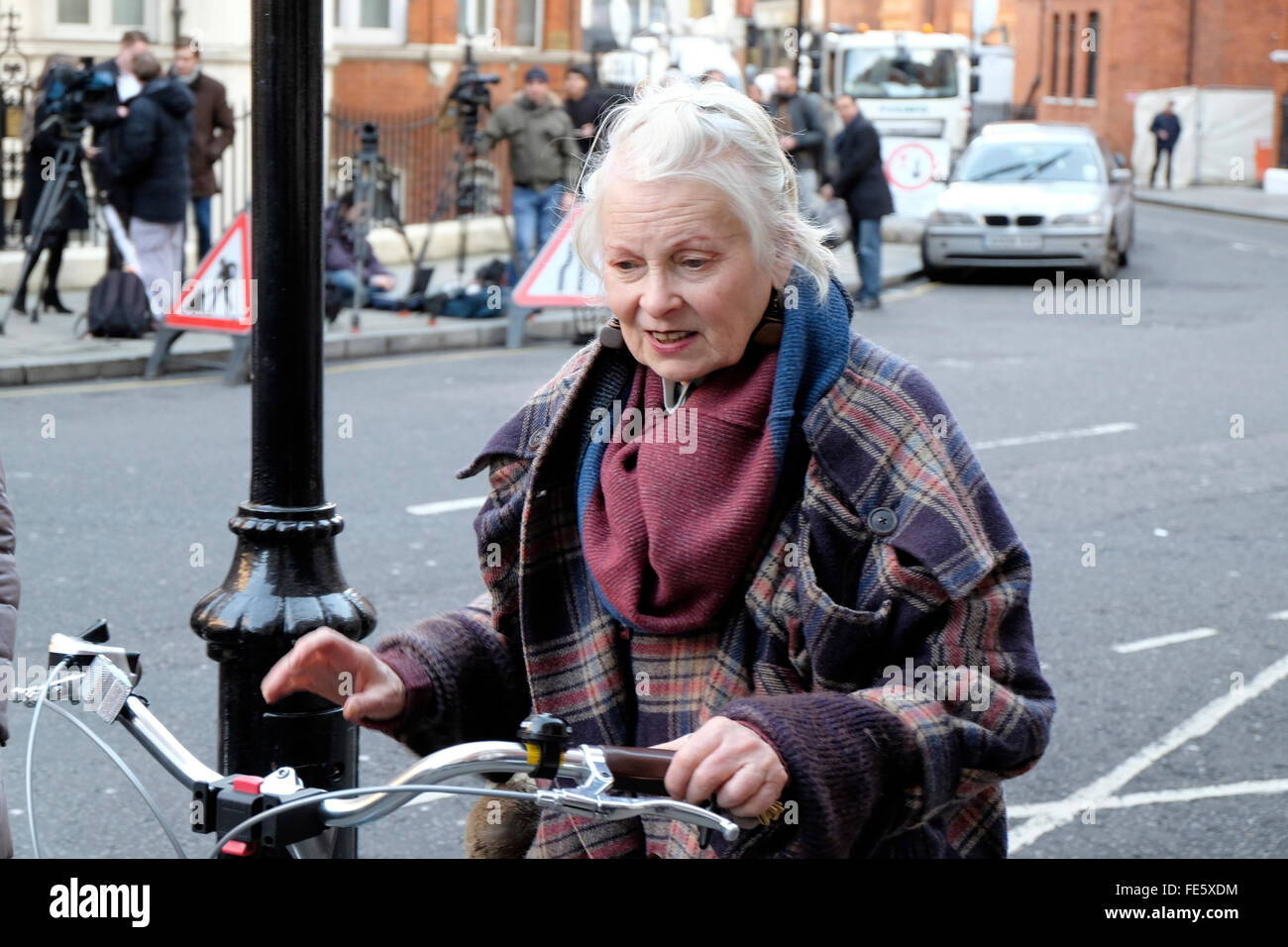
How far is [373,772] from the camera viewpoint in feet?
16.6

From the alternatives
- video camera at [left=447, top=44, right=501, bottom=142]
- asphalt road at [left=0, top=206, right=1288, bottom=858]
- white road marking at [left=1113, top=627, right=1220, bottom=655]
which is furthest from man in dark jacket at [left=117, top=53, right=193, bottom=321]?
white road marking at [left=1113, top=627, right=1220, bottom=655]

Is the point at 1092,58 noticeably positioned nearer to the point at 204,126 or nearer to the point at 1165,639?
the point at 204,126

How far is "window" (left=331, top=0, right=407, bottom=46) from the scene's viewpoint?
21984 millimetres

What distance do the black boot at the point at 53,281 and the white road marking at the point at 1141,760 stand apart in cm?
1055

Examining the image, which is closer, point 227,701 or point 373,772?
point 227,701

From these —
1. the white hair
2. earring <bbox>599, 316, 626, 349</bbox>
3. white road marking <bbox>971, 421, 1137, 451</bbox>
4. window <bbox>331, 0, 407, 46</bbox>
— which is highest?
window <bbox>331, 0, 407, 46</bbox>

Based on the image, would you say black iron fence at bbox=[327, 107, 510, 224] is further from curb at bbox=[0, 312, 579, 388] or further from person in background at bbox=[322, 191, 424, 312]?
curb at bbox=[0, 312, 579, 388]

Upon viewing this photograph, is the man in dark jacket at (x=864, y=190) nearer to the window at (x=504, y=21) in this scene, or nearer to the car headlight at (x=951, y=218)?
the car headlight at (x=951, y=218)

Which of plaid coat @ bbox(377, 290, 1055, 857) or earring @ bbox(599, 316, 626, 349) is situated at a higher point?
earring @ bbox(599, 316, 626, 349)

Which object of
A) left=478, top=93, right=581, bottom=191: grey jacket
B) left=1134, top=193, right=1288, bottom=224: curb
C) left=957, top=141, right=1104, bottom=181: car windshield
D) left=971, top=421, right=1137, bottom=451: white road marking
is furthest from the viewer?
left=1134, top=193, right=1288, bottom=224: curb

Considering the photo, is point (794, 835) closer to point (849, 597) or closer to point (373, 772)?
point (849, 597)

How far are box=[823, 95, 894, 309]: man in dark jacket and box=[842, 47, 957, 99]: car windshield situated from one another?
39.6ft
